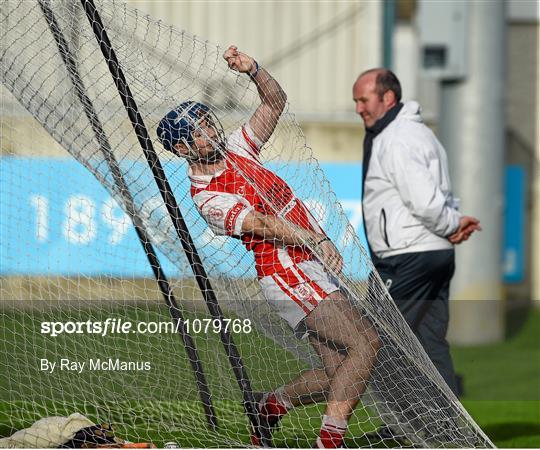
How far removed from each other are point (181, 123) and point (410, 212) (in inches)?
63.3

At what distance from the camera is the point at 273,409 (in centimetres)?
652

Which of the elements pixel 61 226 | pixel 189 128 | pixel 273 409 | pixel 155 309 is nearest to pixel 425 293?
pixel 273 409

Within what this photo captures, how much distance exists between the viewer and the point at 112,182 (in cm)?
676

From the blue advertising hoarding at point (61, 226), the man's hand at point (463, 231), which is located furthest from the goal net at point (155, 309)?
the man's hand at point (463, 231)

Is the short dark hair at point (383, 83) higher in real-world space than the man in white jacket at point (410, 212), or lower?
higher

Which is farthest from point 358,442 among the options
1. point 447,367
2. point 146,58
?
point 146,58

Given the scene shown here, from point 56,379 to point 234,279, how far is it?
3.38 feet

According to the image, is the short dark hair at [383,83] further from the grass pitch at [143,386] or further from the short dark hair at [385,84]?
the grass pitch at [143,386]

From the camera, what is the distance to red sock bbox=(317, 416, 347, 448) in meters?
6.26

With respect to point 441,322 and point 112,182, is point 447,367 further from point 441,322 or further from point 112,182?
point 112,182

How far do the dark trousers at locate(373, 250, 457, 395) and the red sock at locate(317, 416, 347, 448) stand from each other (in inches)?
46.9

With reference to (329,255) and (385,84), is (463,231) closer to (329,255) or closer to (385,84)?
(385,84)

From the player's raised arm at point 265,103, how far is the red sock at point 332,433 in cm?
139

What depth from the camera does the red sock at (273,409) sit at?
21.3ft
